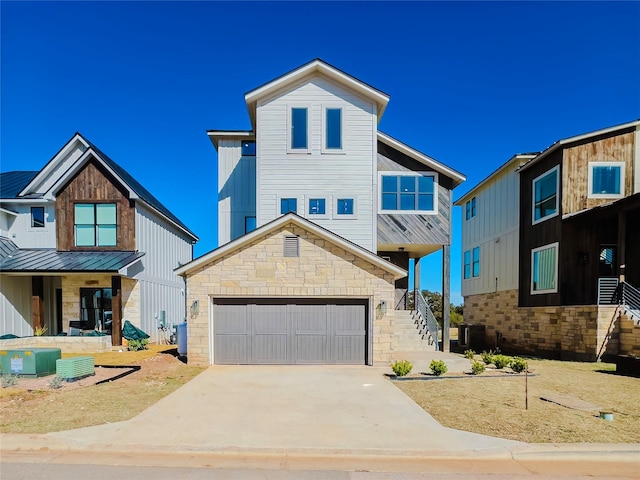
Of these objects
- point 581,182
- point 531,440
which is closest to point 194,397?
point 531,440

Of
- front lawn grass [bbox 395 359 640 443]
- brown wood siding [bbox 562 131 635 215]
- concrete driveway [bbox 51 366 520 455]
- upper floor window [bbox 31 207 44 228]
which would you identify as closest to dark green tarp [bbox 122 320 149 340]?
upper floor window [bbox 31 207 44 228]

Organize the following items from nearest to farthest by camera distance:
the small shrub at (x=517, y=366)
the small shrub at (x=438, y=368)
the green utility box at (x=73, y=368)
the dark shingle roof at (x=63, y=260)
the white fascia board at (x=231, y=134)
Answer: the green utility box at (x=73, y=368), the small shrub at (x=438, y=368), the small shrub at (x=517, y=366), the dark shingle roof at (x=63, y=260), the white fascia board at (x=231, y=134)

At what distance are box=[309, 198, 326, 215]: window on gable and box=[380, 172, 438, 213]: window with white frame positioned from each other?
2.54 m

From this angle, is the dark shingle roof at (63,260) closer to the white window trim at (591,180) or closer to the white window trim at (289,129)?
the white window trim at (289,129)

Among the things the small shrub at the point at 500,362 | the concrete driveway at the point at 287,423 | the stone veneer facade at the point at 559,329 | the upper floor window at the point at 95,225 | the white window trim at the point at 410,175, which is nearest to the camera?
the concrete driveway at the point at 287,423

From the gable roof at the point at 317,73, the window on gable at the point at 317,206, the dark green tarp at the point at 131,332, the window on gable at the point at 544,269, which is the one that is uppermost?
the gable roof at the point at 317,73

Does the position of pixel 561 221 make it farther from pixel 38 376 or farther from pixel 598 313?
pixel 38 376

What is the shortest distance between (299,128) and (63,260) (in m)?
11.4

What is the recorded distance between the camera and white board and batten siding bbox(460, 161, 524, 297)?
774 inches

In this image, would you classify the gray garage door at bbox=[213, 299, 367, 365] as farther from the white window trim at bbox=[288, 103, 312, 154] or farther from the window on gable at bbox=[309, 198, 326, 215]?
the white window trim at bbox=[288, 103, 312, 154]

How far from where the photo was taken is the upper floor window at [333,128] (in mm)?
14766

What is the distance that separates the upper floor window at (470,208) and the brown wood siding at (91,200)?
21009 millimetres

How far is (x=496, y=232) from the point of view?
21734mm

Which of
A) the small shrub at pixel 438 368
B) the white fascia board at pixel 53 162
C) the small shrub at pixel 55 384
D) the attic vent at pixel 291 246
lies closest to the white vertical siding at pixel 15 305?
the white fascia board at pixel 53 162
